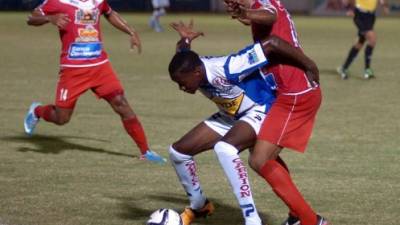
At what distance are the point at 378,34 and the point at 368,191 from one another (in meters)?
23.2

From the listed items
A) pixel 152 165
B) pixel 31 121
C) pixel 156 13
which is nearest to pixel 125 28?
pixel 152 165

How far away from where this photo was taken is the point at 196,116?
13.9 metres

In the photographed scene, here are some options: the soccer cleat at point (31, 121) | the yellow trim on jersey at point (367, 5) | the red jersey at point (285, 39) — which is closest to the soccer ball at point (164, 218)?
the red jersey at point (285, 39)

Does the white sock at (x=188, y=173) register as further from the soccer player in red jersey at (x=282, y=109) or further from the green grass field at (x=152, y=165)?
the soccer player in red jersey at (x=282, y=109)

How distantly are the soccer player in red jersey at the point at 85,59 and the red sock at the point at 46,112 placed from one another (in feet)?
0.60

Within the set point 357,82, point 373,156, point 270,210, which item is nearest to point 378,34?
point 357,82

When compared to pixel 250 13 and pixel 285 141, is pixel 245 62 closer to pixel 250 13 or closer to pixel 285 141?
pixel 250 13

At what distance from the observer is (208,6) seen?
1784 inches

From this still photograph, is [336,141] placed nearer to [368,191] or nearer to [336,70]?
[368,191]

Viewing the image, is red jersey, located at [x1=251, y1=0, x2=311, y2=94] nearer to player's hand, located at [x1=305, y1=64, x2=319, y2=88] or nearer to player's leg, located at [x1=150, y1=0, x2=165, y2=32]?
player's hand, located at [x1=305, y1=64, x2=319, y2=88]

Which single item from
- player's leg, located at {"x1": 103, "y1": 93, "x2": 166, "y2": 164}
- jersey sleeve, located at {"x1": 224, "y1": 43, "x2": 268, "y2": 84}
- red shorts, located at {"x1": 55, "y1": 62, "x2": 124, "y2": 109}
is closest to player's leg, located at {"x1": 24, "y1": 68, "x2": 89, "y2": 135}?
red shorts, located at {"x1": 55, "y1": 62, "x2": 124, "y2": 109}

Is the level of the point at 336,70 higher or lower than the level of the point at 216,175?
lower

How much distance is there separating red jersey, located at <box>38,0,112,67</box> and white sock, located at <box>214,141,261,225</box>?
395 cm

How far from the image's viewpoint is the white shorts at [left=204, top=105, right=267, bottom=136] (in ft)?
23.4
